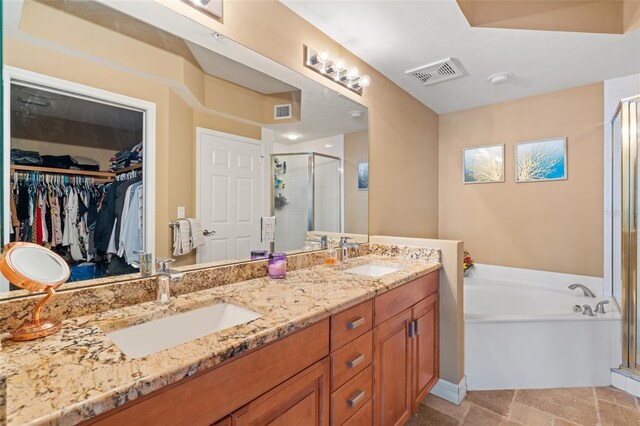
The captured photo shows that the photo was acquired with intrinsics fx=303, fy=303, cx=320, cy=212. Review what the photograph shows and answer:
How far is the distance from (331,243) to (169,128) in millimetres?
1234

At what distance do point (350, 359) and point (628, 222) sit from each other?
247 centimetres

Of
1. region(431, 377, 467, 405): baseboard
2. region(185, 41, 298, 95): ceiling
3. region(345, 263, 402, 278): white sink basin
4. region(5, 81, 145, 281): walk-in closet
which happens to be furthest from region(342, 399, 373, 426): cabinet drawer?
region(185, 41, 298, 95): ceiling

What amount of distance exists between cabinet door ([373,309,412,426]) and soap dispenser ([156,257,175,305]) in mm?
880

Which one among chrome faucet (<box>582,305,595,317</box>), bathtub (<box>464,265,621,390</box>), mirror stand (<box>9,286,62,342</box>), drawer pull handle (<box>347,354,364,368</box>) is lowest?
bathtub (<box>464,265,621,390</box>)

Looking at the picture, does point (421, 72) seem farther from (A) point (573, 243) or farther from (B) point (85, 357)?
(B) point (85, 357)

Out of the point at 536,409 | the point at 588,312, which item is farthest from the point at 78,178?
the point at 588,312

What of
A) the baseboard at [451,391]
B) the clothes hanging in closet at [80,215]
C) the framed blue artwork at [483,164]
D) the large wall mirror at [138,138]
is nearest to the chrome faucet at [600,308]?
the baseboard at [451,391]

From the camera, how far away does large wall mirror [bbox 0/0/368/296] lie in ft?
3.01

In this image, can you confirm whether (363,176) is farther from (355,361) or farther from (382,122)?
(355,361)

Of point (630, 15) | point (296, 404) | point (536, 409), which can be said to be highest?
point (630, 15)

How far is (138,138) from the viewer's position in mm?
1145

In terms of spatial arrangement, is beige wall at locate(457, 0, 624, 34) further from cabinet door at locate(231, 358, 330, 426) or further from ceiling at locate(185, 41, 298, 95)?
cabinet door at locate(231, 358, 330, 426)

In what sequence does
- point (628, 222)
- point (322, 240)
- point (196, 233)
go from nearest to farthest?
point (196, 233) → point (322, 240) → point (628, 222)

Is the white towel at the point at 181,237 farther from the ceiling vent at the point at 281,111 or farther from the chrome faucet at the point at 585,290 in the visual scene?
the chrome faucet at the point at 585,290
